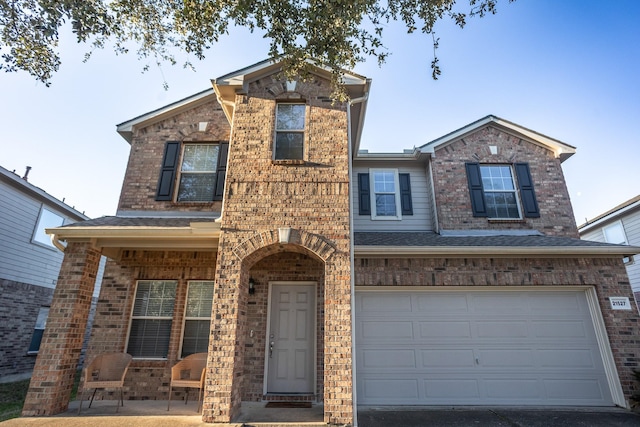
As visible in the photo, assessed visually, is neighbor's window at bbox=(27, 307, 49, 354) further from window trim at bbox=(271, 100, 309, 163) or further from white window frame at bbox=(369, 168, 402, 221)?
white window frame at bbox=(369, 168, 402, 221)

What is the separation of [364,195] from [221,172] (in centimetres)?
372

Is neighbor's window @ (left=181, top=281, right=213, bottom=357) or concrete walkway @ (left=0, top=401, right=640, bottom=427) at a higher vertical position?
neighbor's window @ (left=181, top=281, right=213, bottom=357)

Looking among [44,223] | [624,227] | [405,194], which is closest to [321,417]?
[405,194]

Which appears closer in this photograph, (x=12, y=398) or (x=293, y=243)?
(x=293, y=243)

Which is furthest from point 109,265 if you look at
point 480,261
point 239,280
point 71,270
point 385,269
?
point 480,261

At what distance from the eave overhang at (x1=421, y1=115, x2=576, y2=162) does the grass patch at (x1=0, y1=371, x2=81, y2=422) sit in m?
10.0

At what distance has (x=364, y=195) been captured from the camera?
9.02m

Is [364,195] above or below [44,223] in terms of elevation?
above

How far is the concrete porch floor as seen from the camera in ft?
15.5

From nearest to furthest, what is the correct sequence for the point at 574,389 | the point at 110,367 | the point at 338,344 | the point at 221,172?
the point at 338,344, the point at 110,367, the point at 574,389, the point at 221,172

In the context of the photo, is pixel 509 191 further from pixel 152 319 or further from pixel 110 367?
pixel 110 367

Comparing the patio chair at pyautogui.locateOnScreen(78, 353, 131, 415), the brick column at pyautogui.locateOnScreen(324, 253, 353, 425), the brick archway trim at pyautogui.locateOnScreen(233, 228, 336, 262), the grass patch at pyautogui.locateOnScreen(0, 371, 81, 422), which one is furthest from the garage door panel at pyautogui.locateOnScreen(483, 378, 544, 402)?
the grass patch at pyautogui.locateOnScreen(0, 371, 81, 422)

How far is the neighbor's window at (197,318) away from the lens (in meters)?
6.76

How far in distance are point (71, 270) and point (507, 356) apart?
8177 mm
